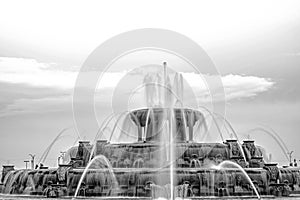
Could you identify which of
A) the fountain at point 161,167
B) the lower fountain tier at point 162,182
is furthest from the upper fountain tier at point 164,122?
the lower fountain tier at point 162,182

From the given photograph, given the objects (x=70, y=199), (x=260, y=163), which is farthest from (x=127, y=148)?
(x=260, y=163)

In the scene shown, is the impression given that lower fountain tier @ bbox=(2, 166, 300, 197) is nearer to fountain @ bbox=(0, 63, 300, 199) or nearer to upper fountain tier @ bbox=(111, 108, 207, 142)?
fountain @ bbox=(0, 63, 300, 199)

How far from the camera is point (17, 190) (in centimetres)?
2944

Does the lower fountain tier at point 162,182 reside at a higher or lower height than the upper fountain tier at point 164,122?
lower

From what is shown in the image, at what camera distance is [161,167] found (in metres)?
28.3

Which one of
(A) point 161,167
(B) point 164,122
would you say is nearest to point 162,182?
(A) point 161,167

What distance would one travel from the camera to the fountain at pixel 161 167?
2575 cm

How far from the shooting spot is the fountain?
84.5 ft

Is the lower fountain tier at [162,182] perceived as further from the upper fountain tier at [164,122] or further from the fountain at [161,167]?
the upper fountain tier at [164,122]

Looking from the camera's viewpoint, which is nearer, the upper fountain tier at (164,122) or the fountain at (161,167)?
the fountain at (161,167)

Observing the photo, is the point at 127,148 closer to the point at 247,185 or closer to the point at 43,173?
the point at 43,173

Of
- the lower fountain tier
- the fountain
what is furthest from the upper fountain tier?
the lower fountain tier

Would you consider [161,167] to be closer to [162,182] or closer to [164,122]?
[162,182]

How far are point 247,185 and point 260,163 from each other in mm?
6037
